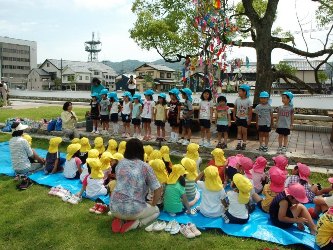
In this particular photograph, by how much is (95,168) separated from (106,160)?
534mm

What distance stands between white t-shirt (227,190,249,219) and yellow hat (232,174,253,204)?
9cm

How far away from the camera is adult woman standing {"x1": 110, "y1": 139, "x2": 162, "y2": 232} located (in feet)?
15.8

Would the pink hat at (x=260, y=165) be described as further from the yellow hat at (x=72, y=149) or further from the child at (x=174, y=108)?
the yellow hat at (x=72, y=149)

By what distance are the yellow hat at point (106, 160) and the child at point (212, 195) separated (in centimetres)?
226

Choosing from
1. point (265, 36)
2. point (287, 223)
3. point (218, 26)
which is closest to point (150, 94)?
point (218, 26)

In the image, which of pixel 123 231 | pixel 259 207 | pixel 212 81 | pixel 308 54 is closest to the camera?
pixel 123 231

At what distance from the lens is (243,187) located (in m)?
4.90

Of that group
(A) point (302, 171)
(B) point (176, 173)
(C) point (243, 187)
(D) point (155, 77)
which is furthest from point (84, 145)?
(D) point (155, 77)

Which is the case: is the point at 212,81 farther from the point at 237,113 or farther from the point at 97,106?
the point at 97,106

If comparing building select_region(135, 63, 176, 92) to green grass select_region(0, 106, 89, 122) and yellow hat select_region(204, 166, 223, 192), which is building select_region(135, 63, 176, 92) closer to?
green grass select_region(0, 106, 89, 122)

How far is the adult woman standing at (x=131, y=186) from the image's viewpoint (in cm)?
480

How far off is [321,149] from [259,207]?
16.4ft

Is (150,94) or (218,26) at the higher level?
(218,26)

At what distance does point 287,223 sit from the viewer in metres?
4.95
